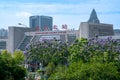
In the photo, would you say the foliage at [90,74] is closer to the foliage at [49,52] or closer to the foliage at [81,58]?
the foliage at [81,58]

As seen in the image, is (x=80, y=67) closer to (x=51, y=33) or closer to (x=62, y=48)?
(x=62, y=48)

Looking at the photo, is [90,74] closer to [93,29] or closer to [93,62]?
[93,62]

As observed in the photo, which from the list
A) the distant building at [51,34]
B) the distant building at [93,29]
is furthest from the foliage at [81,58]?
the distant building at [93,29]

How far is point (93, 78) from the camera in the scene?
28.6 metres

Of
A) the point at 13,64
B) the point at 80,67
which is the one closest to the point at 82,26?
the point at 13,64

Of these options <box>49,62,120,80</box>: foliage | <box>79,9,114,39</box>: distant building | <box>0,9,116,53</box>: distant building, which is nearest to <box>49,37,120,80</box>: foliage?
<box>49,62,120,80</box>: foliage

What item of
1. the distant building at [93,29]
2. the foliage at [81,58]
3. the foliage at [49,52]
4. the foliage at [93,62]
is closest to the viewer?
the foliage at [93,62]

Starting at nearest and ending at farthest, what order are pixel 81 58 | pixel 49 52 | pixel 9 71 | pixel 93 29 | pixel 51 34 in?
1. pixel 9 71
2. pixel 81 58
3. pixel 49 52
4. pixel 93 29
5. pixel 51 34

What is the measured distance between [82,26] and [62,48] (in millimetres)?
41295

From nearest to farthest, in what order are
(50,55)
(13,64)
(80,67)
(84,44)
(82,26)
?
(80,67) < (13,64) < (84,44) < (50,55) < (82,26)

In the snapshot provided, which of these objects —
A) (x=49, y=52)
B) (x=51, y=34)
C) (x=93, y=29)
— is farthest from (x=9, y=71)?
(x=51, y=34)

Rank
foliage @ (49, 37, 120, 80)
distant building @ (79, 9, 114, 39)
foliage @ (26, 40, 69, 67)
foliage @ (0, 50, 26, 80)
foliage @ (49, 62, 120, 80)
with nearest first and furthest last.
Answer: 1. foliage @ (49, 62, 120, 80)
2. foliage @ (49, 37, 120, 80)
3. foliage @ (0, 50, 26, 80)
4. foliage @ (26, 40, 69, 67)
5. distant building @ (79, 9, 114, 39)

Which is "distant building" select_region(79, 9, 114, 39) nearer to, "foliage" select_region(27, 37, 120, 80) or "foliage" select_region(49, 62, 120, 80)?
"foliage" select_region(27, 37, 120, 80)

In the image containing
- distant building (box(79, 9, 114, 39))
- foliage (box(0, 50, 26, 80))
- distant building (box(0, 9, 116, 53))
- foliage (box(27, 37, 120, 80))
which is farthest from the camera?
distant building (box(0, 9, 116, 53))
